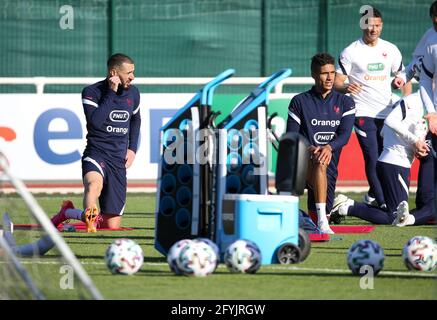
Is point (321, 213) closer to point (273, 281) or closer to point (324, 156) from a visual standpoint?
point (324, 156)

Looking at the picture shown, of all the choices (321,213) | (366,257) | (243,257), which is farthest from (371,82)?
(243,257)

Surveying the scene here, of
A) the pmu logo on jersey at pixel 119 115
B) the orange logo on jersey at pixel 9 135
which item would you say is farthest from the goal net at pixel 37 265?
the orange logo on jersey at pixel 9 135

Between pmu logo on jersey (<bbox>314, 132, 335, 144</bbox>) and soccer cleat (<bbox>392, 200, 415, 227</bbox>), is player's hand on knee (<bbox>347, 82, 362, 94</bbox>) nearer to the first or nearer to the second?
soccer cleat (<bbox>392, 200, 415, 227</bbox>)

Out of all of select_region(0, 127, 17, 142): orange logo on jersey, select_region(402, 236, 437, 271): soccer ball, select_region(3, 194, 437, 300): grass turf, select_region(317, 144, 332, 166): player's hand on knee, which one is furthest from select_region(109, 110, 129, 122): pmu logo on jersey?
select_region(0, 127, 17, 142): orange logo on jersey

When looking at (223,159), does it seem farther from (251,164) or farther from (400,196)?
(400,196)

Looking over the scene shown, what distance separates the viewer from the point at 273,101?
18.9 metres

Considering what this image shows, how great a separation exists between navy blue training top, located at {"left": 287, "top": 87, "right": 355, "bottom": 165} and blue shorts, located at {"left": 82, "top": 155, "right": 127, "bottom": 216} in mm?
1908

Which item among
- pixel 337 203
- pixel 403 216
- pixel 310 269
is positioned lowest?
pixel 310 269

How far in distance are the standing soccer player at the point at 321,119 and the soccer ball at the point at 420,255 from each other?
3.06m

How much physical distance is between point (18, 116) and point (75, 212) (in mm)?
5594

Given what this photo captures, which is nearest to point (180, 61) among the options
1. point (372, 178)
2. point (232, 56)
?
point (232, 56)

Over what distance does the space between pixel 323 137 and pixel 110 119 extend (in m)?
2.17

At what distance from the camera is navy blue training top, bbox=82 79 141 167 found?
1302 cm

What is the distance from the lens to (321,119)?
41.6 ft
